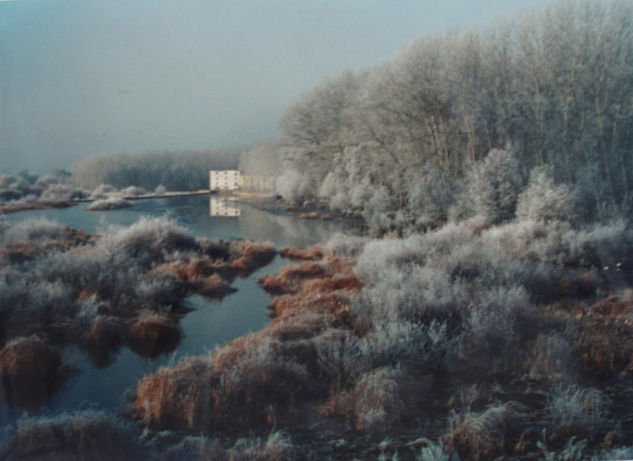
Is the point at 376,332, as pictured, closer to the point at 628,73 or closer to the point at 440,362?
the point at 440,362

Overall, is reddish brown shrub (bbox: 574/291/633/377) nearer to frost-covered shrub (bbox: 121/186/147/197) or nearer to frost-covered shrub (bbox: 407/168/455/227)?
frost-covered shrub (bbox: 407/168/455/227)

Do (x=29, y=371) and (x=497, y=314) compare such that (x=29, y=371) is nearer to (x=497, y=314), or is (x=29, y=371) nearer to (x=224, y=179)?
(x=224, y=179)

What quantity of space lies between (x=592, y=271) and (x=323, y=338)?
3031mm

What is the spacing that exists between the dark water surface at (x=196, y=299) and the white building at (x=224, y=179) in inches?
15.2

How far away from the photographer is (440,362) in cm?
336

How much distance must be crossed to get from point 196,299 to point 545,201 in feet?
13.8

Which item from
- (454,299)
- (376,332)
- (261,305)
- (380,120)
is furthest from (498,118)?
(261,305)

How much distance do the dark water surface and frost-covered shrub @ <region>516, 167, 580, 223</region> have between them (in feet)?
7.68

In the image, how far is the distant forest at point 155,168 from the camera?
4523mm

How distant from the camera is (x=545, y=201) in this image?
5.02 m

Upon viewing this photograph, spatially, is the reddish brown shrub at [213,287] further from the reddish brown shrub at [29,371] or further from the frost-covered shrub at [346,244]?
the reddish brown shrub at [29,371]

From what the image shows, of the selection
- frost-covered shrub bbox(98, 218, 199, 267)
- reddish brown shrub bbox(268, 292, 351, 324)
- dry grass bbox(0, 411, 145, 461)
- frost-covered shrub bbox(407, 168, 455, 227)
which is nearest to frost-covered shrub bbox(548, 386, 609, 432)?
reddish brown shrub bbox(268, 292, 351, 324)

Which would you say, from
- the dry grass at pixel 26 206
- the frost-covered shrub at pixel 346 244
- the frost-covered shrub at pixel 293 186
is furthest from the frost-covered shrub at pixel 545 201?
the dry grass at pixel 26 206

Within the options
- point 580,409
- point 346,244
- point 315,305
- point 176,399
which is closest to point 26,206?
point 315,305
